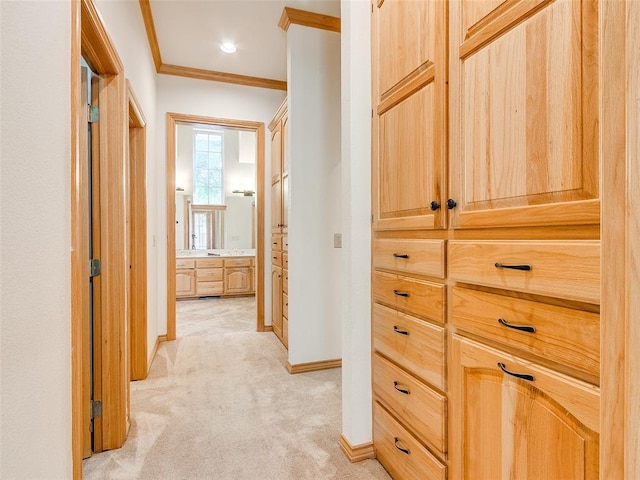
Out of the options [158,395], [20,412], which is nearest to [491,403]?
[20,412]

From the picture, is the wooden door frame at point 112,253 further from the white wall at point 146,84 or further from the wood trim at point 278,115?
the wood trim at point 278,115

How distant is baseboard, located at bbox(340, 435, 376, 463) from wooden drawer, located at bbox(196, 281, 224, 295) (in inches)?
181

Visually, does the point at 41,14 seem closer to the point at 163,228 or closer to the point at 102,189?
the point at 102,189

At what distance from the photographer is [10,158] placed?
2.46 feet

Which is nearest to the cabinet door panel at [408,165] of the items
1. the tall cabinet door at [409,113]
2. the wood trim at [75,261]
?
the tall cabinet door at [409,113]

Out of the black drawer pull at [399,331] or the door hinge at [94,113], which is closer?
the black drawer pull at [399,331]

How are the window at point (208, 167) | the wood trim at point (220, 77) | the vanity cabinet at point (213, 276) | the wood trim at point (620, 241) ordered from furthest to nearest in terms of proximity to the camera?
the window at point (208, 167) < the vanity cabinet at point (213, 276) < the wood trim at point (220, 77) < the wood trim at point (620, 241)

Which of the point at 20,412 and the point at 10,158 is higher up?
the point at 10,158

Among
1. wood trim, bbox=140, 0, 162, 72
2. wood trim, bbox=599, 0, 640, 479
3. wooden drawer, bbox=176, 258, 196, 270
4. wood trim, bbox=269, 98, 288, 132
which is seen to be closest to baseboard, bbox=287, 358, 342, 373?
wood trim, bbox=269, 98, 288, 132

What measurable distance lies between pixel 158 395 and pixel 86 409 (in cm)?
68

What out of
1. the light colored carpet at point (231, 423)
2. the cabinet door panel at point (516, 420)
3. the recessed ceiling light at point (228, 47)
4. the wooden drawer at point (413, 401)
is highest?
the recessed ceiling light at point (228, 47)

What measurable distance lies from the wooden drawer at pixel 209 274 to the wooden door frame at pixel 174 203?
7.37 feet

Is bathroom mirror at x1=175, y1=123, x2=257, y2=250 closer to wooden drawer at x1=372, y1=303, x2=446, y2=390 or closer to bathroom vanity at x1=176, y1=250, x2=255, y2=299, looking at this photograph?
bathroom vanity at x1=176, y1=250, x2=255, y2=299

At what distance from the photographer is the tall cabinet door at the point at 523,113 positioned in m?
0.78
